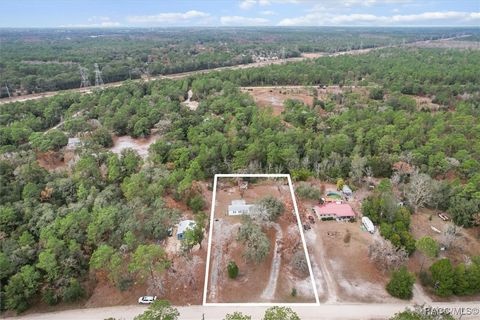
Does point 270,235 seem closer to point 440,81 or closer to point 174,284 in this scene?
point 174,284

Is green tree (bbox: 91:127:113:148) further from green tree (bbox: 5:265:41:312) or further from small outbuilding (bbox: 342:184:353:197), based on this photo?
small outbuilding (bbox: 342:184:353:197)

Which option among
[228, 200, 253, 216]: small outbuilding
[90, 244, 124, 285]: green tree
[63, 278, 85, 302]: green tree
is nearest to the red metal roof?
[228, 200, 253, 216]: small outbuilding

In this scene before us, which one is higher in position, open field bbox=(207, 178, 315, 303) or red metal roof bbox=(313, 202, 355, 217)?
red metal roof bbox=(313, 202, 355, 217)

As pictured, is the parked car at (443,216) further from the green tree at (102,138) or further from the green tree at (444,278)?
the green tree at (102,138)

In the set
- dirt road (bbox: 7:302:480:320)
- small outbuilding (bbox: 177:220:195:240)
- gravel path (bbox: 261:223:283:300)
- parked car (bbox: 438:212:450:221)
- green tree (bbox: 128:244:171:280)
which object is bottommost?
dirt road (bbox: 7:302:480:320)

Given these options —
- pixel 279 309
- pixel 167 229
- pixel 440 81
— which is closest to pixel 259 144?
pixel 167 229

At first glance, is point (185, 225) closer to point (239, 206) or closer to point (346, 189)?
point (239, 206)
